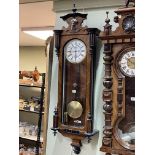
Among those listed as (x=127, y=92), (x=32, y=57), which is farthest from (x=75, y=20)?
(x=32, y=57)

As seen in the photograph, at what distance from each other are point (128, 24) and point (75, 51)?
0.50 meters

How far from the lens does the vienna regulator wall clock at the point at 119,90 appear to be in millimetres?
1667

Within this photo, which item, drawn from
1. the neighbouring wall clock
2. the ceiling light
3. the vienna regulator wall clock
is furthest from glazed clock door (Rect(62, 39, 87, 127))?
the ceiling light

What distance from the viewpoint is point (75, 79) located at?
1.94 m

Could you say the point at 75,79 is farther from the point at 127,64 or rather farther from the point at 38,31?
the point at 38,31

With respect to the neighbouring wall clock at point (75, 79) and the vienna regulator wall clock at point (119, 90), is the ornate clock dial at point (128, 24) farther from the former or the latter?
the neighbouring wall clock at point (75, 79)

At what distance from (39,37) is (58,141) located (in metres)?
2.10

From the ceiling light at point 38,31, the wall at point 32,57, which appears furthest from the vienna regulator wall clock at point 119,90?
the wall at point 32,57

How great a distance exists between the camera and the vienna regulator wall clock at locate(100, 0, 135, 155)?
65.6 inches

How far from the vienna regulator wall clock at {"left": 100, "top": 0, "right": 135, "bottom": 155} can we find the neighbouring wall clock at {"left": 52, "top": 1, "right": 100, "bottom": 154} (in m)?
0.16

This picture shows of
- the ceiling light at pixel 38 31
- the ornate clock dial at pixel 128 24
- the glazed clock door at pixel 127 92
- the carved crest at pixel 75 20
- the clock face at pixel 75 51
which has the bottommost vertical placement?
the glazed clock door at pixel 127 92
